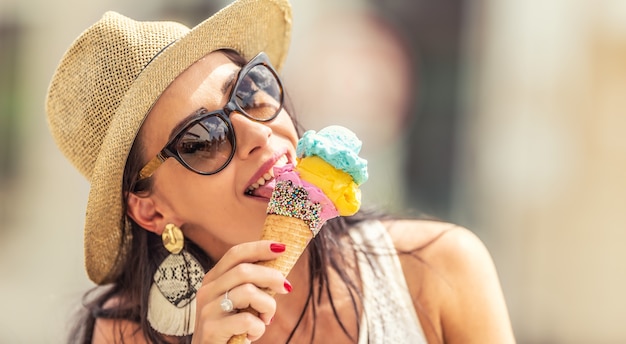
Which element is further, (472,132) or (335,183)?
(472,132)

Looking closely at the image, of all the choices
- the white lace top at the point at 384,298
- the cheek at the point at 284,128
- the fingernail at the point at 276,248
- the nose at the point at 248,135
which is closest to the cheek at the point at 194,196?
the nose at the point at 248,135

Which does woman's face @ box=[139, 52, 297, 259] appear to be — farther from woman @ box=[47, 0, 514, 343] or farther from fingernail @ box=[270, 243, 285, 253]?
fingernail @ box=[270, 243, 285, 253]

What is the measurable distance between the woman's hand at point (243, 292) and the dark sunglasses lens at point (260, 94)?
0.63 meters

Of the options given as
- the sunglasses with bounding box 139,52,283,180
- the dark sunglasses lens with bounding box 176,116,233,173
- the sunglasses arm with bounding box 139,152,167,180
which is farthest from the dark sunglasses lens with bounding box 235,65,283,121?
the sunglasses arm with bounding box 139,152,167,180

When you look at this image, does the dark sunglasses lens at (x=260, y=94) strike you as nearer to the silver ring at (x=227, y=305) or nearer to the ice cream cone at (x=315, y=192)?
the ice cream cone at (x=315, y=192)

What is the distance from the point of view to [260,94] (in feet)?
9.02

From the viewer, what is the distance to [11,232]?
33.3 ft

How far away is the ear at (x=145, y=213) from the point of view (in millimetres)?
2947

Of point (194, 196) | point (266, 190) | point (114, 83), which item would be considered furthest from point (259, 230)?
point (114, 83)

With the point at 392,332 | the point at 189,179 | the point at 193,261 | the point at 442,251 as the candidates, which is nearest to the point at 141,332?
the point at 193,261

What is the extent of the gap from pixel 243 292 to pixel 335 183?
1.33 ft

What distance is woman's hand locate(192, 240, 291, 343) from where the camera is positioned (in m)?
2.12

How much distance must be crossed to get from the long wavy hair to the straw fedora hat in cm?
7

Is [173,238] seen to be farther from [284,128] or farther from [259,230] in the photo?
[284,128]
